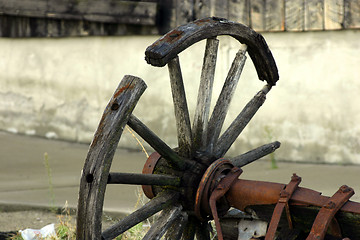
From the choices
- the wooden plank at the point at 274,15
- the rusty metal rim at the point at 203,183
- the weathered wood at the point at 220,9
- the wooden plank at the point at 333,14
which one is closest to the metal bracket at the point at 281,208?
the rusty metal rim at the point at 203,183

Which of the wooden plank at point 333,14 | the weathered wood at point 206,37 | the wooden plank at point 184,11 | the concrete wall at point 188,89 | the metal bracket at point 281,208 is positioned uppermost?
the weathered wood at point 206,37

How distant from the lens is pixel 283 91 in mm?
6352

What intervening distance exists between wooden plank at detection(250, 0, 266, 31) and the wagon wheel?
2802 millimetres

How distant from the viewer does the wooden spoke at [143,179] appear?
2.71 metres

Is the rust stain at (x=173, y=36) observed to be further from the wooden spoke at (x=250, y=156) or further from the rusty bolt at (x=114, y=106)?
the wooden spoke at (x=250, y=156)

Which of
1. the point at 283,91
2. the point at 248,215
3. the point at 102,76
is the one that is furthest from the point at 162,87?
the point at 248,215

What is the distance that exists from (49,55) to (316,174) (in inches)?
147

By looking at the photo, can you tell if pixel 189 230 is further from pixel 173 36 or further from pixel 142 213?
pixel 173 36

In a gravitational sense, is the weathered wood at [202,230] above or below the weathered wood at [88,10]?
below

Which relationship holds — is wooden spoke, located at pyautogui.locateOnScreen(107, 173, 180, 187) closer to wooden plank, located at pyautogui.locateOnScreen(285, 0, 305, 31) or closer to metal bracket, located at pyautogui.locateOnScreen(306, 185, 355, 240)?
metal bracket, located at pyautogui.locateOnScreen(306, 185, 355, 240)

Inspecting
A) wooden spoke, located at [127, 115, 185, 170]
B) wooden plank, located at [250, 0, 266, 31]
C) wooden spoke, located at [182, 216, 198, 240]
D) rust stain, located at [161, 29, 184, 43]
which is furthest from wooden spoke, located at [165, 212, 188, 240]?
A: wooden plank, located at [250, 0, 266, 31]

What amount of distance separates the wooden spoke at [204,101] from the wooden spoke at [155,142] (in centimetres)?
19

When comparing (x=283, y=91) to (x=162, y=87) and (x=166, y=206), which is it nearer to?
(x=162, y=87)

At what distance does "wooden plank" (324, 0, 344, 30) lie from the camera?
5.94 meters
